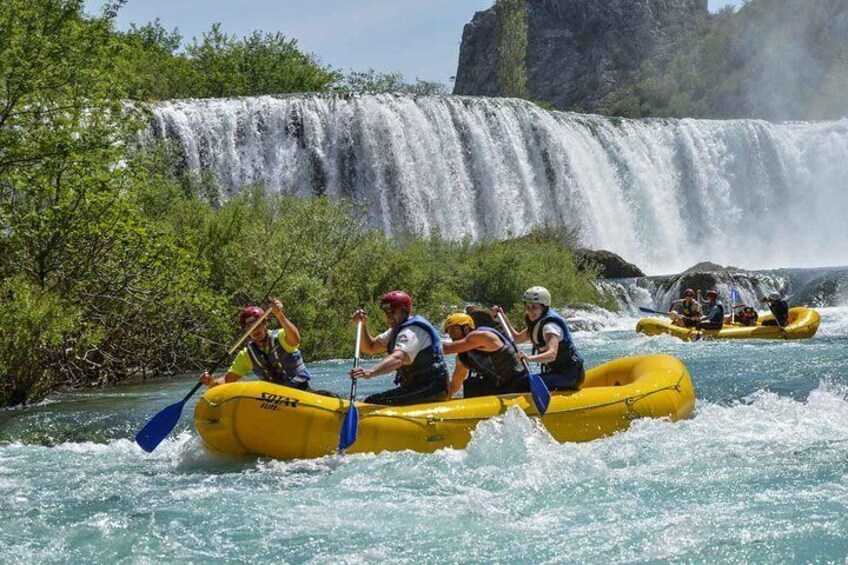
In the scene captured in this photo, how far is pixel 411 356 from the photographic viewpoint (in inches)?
337

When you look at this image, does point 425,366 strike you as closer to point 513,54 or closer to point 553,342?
point 553,342

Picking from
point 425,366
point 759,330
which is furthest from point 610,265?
point 425,366

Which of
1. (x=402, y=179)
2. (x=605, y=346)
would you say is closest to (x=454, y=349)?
(x=605, y=346)

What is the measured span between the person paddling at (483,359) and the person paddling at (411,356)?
0.55 feet

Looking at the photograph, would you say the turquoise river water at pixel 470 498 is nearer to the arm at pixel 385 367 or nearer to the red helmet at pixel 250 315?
the arm at pixel 385 367

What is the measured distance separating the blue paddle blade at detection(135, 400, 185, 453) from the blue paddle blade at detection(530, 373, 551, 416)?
2.77 meters

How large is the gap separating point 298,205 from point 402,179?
37.5 ft

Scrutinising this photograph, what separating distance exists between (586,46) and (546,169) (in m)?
44.4

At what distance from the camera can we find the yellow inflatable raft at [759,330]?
59.6ft

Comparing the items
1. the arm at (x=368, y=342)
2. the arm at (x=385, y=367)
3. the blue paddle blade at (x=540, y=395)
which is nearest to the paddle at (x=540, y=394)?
the blue paddle blade at (x=540, y=395)

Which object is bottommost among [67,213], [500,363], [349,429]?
[349,429]

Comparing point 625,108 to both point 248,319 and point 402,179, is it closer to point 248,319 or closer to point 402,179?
point 402,179

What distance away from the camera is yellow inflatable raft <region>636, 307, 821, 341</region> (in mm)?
18156

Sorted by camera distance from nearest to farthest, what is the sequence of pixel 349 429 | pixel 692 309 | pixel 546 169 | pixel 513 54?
pixel 349 429 → pixel 692 309 → pixel 546 169 → pixel 513 54
